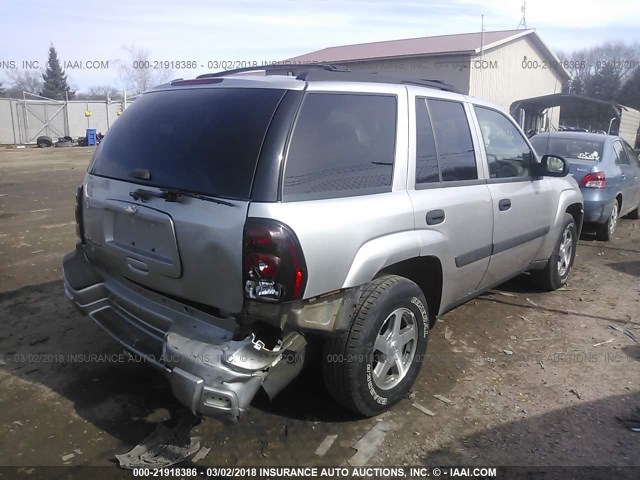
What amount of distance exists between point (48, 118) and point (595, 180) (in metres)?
30.4

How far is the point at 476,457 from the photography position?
295 centimetres

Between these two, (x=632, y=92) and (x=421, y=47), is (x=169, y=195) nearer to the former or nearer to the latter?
(x=421, y=47)

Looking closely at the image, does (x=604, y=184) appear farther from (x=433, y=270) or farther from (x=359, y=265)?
(x=359, y=265)

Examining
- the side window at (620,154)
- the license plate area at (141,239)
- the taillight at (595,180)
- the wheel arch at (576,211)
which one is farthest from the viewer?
the side window at (620,154)

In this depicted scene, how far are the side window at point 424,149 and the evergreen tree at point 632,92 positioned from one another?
146 ft

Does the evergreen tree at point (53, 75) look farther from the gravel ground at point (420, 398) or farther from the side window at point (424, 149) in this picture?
the side window at point (424, 149)

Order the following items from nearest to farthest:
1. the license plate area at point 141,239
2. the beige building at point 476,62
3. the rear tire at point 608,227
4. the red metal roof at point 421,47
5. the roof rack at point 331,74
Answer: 1. the license plate area at point 141,239
2. the roof rack at point 331,74
3. the rear tire at point 608,227
4. the beige building at point 476,62
5. the red metal roof at point 421,47

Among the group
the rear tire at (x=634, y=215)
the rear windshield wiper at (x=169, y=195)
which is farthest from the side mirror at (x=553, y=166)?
the rear tire at (x=634, y=215)

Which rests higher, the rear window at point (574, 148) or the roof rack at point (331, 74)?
the roof rack at point (331, 74)

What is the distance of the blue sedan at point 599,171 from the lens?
7.51 metres

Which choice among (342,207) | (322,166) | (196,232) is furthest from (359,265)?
(196,232)

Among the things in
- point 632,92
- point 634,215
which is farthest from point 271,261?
point 632,92

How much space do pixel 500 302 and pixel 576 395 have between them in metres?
1.77

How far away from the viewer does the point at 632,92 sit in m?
41.1
